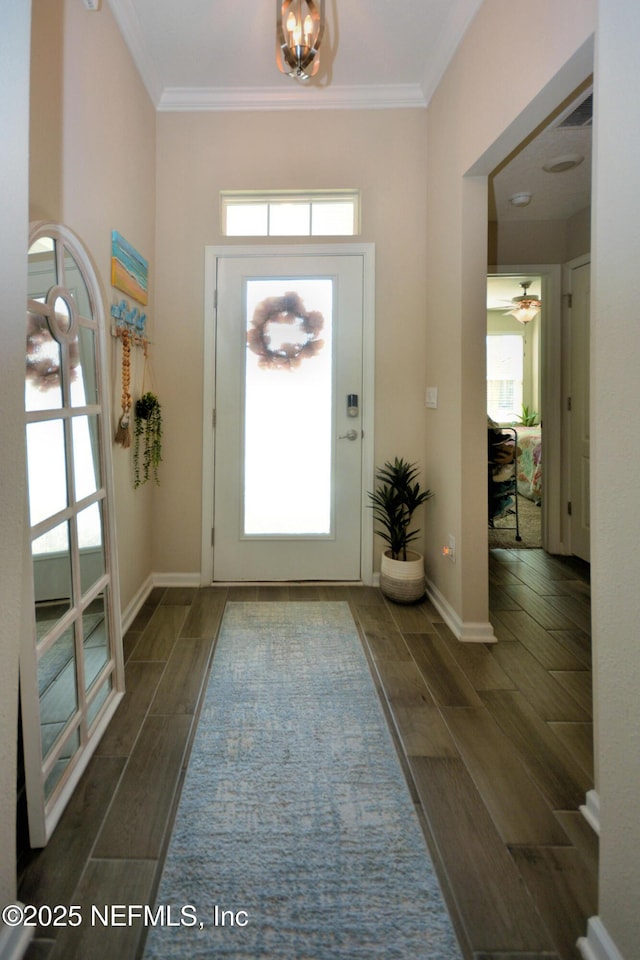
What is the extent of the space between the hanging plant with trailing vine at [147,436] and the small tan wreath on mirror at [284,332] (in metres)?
0.71

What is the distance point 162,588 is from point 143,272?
73.8 inches

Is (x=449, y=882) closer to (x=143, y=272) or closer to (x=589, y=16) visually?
(x=589, y=16)

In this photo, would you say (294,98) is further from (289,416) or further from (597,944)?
(597,944)

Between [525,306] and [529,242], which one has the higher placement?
[525,306]

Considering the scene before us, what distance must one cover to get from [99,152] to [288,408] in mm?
1555

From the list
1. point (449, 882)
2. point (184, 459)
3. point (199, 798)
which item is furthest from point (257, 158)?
point (449, 882)

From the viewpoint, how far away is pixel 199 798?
1.42 meters

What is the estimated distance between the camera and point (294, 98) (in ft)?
9.68

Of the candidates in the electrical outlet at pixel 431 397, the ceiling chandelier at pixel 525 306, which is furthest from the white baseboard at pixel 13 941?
the ceiling chandelier at pixel 525 306

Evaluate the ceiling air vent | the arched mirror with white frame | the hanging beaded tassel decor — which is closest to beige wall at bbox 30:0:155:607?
the hanging beaded tassel decor

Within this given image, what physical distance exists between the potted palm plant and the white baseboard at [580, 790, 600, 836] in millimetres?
1502

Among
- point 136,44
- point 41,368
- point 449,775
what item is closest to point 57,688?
point 41,368

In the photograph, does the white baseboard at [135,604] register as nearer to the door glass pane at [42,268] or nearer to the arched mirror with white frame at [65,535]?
the arched mirror with white frame at [65,535]

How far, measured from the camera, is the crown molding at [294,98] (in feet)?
9.57
